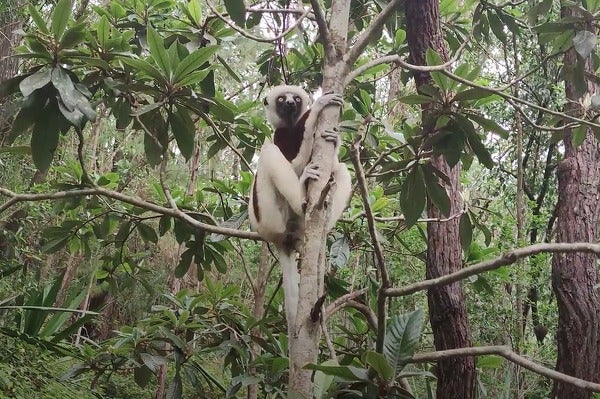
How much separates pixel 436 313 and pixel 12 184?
4191 millimetres

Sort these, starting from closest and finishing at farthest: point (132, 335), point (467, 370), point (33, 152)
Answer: point (33, 152), point (132, 335), point (467, 370)

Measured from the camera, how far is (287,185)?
9.57 ft

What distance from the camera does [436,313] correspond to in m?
3.67

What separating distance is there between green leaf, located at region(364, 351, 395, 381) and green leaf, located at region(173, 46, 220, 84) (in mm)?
1404

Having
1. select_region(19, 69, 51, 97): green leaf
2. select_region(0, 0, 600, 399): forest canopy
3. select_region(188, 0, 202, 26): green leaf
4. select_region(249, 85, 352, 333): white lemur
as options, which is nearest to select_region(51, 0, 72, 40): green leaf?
select_region(0, 0, 600, 399): forest canopy

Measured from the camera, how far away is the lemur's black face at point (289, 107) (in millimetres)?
3410

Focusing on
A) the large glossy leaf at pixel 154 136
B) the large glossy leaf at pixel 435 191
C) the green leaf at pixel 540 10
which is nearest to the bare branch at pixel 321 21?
the large glossy leaf at pixel 435 191

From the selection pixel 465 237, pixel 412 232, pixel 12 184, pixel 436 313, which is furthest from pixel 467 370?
pixel 12 184

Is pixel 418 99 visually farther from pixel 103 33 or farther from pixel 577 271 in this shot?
pixel 577 271

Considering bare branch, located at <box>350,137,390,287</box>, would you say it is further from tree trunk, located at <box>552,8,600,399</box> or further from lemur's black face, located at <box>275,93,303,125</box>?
tree trunk, located at <box>552,8,600,399</box>

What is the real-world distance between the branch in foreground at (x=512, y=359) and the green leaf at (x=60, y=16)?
195cm

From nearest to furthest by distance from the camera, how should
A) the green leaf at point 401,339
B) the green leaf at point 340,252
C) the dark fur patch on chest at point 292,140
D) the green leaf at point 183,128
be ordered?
1. the green leaf at point 401,339
2. the green leaf at point 183,128
3. the dark fur patch on chest at point 292,140
4. the green leaf at point 340,252

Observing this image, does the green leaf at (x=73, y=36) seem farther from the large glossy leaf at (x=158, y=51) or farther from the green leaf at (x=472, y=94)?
the green leaf at (x=472, y=94)

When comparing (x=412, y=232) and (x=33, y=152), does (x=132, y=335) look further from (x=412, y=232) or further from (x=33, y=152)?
(x=412, y=232)
